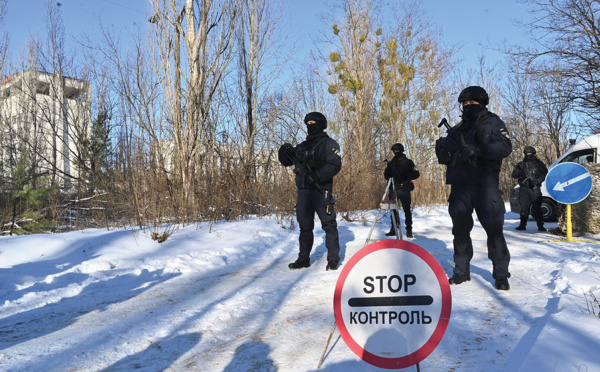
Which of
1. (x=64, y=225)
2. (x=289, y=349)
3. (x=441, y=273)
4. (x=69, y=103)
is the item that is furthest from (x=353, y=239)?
(x=69, y=103)

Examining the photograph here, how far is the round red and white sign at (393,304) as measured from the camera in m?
2.16

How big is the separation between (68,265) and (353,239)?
5181mm

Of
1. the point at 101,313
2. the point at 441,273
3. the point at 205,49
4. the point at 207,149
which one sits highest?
the point at 205,49

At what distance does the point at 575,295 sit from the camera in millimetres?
4027

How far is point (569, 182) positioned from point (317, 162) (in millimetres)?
4628

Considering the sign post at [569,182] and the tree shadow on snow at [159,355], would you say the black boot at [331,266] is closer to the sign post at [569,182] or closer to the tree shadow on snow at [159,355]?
the tree shadow on snow at [159,355]

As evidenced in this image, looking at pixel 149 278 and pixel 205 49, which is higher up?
pixel 205 49

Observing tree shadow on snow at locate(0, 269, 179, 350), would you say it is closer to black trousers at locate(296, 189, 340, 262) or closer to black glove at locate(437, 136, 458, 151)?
black trousers at locate(296, 189, 340, 262)

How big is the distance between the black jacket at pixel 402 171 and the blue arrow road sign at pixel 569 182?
2404 millimetres

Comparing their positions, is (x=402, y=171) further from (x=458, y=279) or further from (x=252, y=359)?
(x=252, y=359)

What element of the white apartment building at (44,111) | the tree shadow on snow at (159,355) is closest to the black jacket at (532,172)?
the tree shadow on snow at (159,355)

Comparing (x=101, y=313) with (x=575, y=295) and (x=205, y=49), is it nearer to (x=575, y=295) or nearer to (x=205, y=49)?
(x=575, y=295)

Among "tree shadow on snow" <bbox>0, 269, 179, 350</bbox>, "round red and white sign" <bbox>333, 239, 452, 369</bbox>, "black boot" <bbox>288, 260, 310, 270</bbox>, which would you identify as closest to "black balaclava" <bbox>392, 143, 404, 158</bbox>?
"black boot" <bbox>288, 260, 310, 270</bbox>

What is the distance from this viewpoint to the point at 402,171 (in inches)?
358
